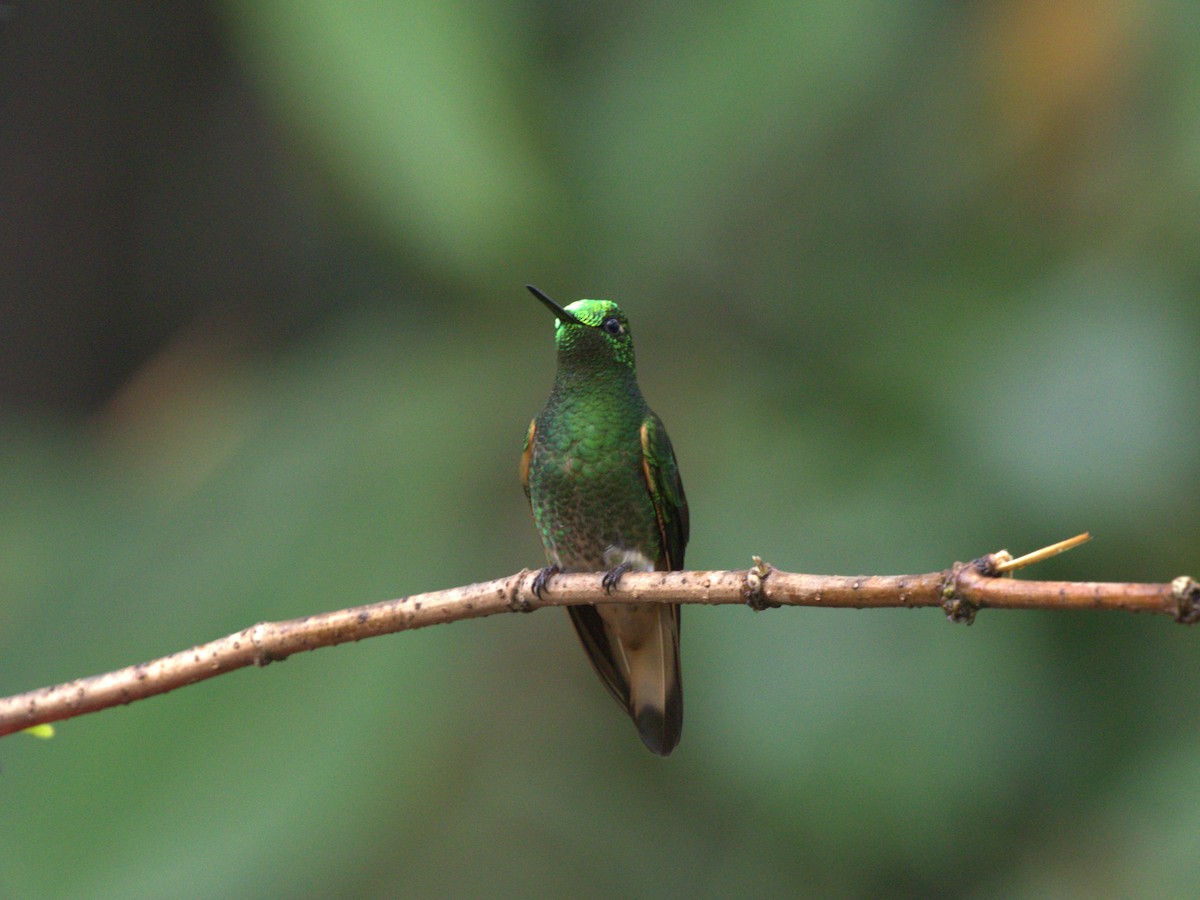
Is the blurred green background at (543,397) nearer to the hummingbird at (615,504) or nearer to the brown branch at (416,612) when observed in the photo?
the hummingbird at (615,504)

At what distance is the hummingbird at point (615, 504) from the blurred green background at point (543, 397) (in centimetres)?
96

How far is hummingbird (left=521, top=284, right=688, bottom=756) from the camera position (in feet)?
7.03

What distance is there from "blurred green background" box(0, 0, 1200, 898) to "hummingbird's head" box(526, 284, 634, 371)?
1.32 m

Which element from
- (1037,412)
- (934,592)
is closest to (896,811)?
(1037,412)

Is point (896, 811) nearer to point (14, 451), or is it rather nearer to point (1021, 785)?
point (1021, 785)

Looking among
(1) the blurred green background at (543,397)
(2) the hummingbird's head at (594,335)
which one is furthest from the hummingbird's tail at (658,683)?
(1) the blurred green background at (543,397)

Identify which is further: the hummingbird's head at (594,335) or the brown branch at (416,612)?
the hummingbird's head at (594,335)

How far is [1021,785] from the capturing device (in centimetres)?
328

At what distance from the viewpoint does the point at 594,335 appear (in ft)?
6.64

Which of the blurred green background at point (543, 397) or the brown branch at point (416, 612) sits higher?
the blurred green background at point (543, 397)

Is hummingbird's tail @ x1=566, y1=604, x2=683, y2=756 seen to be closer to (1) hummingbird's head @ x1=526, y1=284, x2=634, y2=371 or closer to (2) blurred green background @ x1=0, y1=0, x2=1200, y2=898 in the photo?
(1) hummingbird's head @ x1=526, y1=284, x2=634, y2=371

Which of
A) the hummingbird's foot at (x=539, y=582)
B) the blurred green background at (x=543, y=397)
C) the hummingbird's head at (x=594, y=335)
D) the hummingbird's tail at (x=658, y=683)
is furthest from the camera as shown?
the blurred green background at (x=543, y=397)

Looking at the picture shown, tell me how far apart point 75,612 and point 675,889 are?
1902mm

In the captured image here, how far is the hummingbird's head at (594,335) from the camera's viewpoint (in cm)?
195
